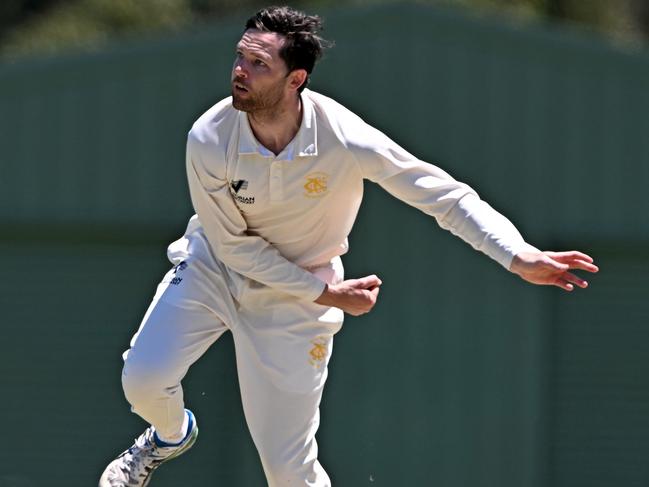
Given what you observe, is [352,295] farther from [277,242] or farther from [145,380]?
[145,380]

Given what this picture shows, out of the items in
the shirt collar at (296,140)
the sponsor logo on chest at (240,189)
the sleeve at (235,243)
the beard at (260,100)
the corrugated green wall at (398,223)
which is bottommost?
the corrugated green wall at (398,223)

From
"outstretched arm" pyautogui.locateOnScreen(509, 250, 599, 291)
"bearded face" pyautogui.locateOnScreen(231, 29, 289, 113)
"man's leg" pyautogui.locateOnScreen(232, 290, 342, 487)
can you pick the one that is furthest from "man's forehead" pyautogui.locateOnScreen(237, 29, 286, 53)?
"outstretched arm" pyautogui.locateOnScreen(509, 250, 599, 291)

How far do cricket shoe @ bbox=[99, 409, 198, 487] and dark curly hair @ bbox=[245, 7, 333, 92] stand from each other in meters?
1.54

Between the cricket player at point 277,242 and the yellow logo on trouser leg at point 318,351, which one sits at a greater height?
the cricket player at point 277,242

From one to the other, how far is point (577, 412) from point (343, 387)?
1453 millimetres

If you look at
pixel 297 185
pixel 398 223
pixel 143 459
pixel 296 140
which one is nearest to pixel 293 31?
pixel 296 140

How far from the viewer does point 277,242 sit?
A: 5797 millimetres

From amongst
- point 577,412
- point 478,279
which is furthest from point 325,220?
point 577,412

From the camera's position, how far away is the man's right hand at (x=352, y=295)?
5652 millimetres

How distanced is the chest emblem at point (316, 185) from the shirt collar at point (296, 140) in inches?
3.8

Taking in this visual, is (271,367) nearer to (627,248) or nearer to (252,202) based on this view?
(252,202)

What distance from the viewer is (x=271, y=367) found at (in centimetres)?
580

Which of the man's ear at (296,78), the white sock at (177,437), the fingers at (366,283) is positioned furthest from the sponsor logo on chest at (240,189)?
the white sock at (177,437)

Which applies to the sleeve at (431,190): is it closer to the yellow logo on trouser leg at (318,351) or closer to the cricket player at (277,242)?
the cricket player at (277,242)
